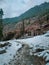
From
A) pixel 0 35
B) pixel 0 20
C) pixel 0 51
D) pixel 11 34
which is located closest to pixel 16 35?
pixel 11 34

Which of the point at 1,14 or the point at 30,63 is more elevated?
the point at 1,14

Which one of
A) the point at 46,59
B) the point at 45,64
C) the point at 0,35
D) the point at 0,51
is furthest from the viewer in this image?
the point at 0,35

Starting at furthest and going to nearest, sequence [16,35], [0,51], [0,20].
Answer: [16,35]
[0,20]
[0,51]

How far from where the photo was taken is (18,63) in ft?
73.8

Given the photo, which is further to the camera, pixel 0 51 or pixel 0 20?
pixel 0 20

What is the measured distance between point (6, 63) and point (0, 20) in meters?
52.5

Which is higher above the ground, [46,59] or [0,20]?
[0,20]

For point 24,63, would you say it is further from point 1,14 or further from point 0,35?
point 1,14

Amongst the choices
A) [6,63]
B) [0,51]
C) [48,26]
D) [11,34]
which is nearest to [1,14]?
[11,34]

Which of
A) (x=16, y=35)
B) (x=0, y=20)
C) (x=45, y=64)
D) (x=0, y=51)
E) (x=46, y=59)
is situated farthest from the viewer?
(x=16, y=35)

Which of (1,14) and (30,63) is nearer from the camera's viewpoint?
(30,63)

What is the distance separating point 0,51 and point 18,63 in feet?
23.1

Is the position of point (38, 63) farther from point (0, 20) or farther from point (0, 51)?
point (0, 20)

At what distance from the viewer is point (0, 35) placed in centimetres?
6384
